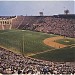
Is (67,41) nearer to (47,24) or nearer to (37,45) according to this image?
(37,45)

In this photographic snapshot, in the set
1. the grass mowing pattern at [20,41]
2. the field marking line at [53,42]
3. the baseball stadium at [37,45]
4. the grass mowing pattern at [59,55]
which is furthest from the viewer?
the field marking line at [53,42]

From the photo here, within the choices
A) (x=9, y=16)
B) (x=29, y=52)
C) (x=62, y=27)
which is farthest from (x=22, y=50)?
(x=62, y=27)

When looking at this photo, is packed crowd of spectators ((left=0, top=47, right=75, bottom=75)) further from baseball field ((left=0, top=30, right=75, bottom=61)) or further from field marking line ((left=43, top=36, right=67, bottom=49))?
field marking line ((left=43, top=36, right=67, bottom=49))

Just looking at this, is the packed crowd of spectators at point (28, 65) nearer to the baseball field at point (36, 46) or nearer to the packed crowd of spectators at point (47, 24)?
the baseball field at point (36, 46)

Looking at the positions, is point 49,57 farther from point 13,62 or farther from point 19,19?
point 19,19

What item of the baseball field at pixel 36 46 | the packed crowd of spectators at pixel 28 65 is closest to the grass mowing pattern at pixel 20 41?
the baseball field at pixel 36 46

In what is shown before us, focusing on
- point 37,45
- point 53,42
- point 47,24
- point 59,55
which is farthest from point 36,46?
point 47,24

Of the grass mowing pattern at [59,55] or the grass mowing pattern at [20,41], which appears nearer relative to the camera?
the grass mowing pattern at [59,55]
